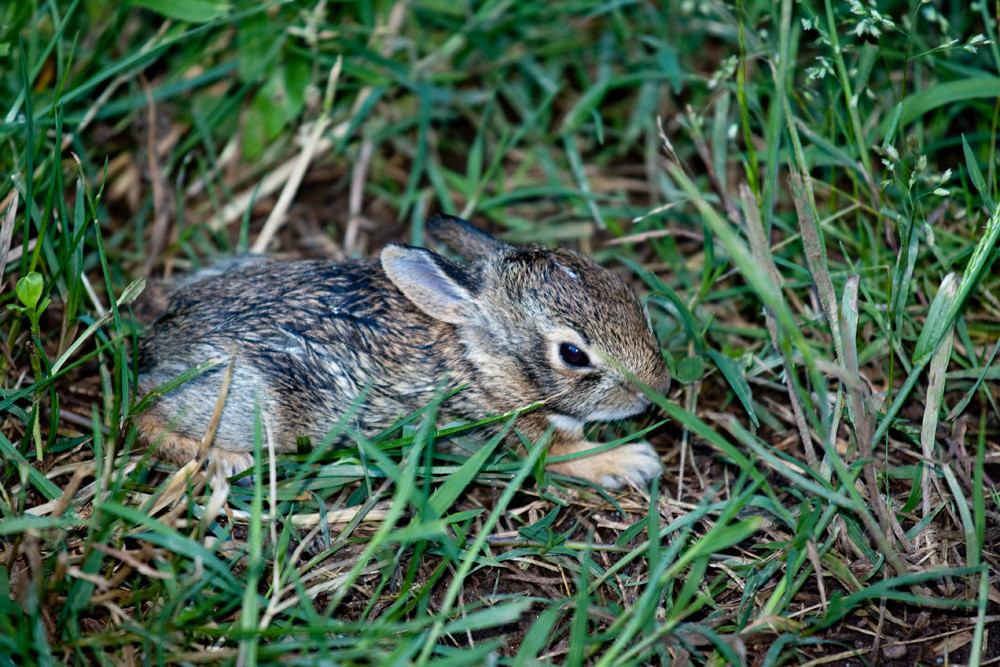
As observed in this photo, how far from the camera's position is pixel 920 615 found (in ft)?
10.9

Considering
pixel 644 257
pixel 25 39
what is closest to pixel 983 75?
pixel 644 257

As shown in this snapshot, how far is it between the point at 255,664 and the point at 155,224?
3158 mm

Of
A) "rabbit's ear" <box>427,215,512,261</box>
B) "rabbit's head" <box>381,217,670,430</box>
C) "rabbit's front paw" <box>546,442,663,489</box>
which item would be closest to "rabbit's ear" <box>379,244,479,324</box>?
"rabbit's head" <box>381,217,670,430</box>

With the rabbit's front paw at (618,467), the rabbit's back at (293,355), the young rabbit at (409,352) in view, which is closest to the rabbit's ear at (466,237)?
the young rabbit at (409,352)

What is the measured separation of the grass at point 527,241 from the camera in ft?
10.4

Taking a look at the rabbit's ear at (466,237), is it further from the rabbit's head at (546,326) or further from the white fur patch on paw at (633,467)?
the white fur patch on paw at (633,467)

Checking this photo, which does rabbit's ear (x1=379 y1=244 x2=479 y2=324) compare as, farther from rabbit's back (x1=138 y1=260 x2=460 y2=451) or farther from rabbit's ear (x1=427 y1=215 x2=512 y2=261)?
rabbit's ear (x1=427 y1=215 x2=512 y2=261)

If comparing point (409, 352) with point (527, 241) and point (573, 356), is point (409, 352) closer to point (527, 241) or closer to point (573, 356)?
point (573, 356)

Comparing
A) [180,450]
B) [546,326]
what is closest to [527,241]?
[546,326]

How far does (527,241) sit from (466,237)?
890mm

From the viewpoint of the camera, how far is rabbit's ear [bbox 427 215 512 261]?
4.48 m

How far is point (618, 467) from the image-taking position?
163 inches

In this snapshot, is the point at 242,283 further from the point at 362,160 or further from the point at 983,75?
the point at 983,75

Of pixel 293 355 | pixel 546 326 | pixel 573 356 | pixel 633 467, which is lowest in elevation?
pixel 633 467
